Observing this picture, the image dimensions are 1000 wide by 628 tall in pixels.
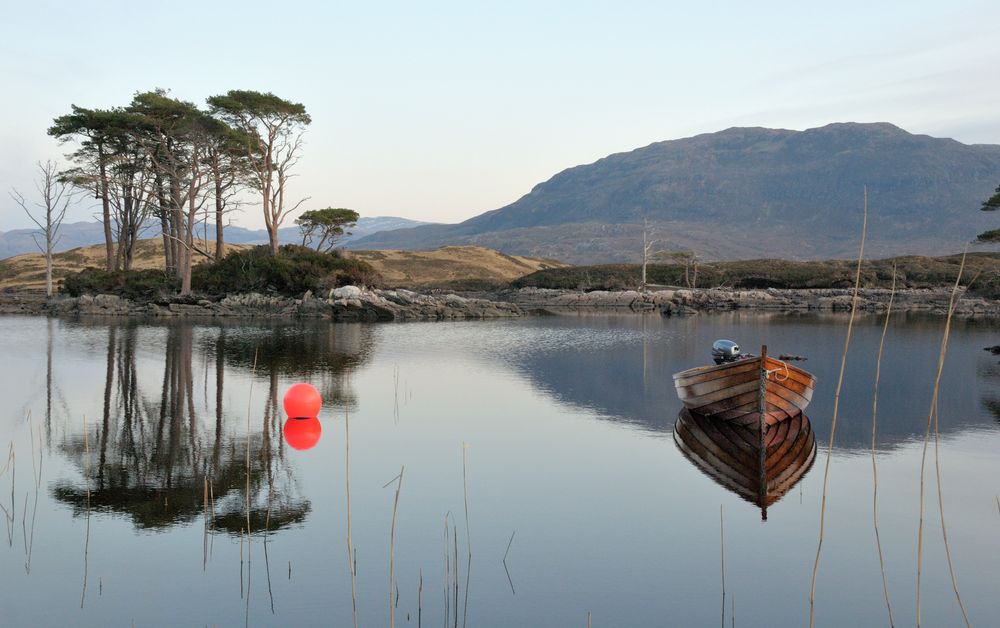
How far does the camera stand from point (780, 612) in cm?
743

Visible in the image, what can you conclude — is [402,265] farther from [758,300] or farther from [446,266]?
[758,300]

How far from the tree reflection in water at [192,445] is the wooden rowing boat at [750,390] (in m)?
7.72

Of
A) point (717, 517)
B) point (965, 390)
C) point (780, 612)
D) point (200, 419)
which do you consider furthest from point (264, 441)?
point (965, 390)

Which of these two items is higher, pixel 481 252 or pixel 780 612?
pixel 481 252

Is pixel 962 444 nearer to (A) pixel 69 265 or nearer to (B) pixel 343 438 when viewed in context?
(B) pixel 343 438

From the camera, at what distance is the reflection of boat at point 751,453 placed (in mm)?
11438

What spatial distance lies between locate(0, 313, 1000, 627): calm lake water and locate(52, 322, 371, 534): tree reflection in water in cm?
6

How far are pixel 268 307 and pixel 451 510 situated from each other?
41180 millimetres

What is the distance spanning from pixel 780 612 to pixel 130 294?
51073 millimetres

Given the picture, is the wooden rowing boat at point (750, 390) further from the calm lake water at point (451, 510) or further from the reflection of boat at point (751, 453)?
the calm lake water at point (451, 510)

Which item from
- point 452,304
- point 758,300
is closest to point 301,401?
point 452,304

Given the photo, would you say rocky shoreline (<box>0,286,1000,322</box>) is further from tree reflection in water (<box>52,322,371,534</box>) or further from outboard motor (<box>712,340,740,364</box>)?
outboard motor (<box>712,340,740,364</box>)

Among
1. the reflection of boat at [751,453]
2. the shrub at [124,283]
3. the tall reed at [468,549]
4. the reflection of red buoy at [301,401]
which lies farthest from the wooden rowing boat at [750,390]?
the shrub at [124,283]

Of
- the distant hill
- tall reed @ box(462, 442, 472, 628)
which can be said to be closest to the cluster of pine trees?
the distant hill
